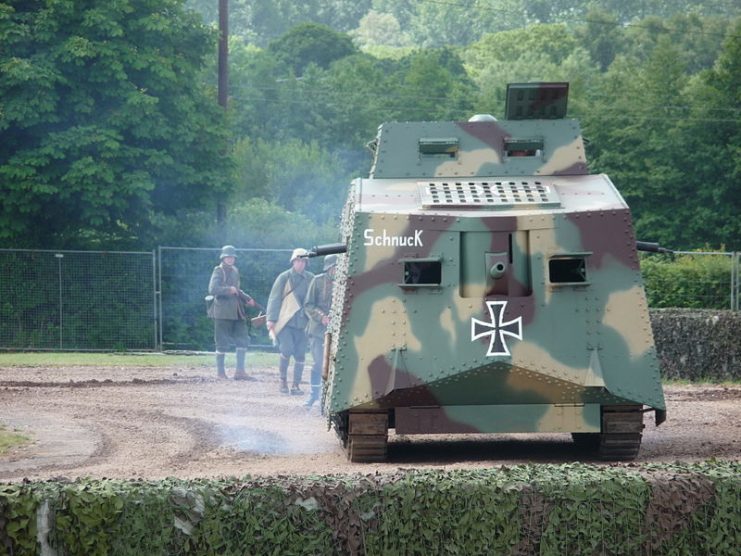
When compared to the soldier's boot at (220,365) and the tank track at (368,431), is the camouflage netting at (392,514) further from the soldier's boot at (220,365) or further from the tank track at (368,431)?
the soldier's boot at (220,365)

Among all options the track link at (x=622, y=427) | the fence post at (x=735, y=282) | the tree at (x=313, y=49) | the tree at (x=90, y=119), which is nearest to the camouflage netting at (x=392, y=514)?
the track link at (x=622, y=427)

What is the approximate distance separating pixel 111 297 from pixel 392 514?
902 inches

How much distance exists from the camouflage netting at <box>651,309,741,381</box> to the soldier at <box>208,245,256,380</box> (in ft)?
20.5

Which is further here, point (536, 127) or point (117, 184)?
point (117, 184)

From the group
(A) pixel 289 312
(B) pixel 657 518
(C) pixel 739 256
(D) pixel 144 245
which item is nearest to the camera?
(B) pixel 657 518

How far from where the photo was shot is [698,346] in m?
23.1

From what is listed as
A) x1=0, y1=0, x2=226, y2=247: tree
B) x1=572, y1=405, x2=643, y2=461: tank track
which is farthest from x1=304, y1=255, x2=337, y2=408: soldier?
x1=0, y1=0, x2=226, y2=247: tree

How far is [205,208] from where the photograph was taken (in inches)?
1336

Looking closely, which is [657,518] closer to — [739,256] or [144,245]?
[739,256]

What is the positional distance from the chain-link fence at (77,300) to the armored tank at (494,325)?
58.8 feet

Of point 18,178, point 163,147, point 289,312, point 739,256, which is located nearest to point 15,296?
point 18,178

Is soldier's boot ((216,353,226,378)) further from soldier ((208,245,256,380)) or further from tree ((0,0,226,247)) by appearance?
tree ((0,0,226,247))

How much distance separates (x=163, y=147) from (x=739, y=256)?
12.0 m

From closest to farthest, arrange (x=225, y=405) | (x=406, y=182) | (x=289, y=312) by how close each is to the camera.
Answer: (x=406, y=182) < (x=225, y=405) < (x=289, y=312)
